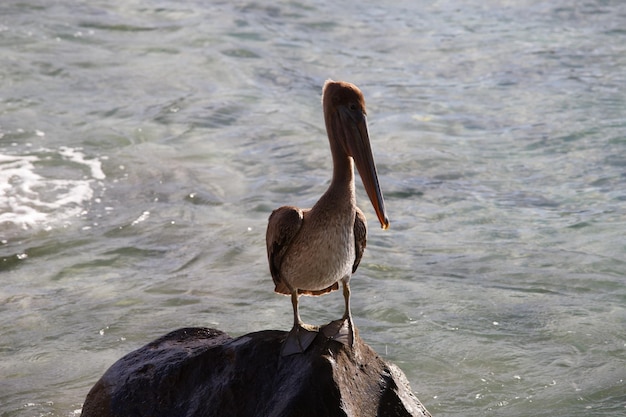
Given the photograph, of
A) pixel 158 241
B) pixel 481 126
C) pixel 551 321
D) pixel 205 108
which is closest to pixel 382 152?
pixel 481 126

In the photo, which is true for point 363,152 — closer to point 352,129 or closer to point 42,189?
point 352,129

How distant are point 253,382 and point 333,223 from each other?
2.51ft

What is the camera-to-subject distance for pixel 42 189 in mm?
9414

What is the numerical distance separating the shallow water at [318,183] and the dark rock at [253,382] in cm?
105

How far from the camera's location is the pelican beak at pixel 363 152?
4.41m

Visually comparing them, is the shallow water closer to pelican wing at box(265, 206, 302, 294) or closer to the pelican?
the pelican

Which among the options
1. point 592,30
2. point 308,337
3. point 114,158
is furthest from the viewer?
point 592,30

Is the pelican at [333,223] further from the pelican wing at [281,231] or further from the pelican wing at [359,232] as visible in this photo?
the pelican wing at [359,232]

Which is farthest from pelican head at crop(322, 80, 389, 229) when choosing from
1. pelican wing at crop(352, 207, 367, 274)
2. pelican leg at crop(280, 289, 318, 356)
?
pelican leg at crop(280, 289, 318, 356)

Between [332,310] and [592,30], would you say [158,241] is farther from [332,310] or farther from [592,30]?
[592,30]

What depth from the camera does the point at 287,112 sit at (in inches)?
463

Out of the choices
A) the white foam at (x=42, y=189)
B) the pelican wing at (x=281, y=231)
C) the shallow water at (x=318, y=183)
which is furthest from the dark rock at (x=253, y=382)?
the white foam at (x=42, y=189)

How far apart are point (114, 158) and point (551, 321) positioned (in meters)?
5.04

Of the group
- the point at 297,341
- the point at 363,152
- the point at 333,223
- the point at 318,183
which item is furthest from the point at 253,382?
the point at 318,183
